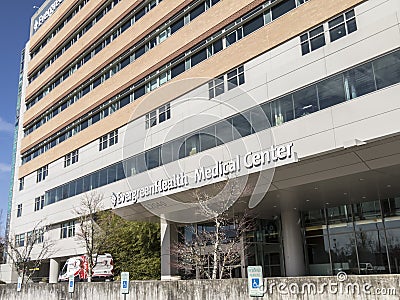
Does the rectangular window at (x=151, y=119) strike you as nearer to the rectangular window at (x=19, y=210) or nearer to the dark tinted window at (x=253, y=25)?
the dark tinted window at (x=253, y=25)

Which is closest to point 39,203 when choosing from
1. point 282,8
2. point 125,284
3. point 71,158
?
point 71,158

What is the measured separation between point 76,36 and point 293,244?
3312 cm

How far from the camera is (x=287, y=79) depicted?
21.1m

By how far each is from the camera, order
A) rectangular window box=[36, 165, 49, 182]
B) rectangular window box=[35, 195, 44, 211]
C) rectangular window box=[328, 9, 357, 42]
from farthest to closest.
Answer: rectangular window box=[36, 165, 49, 182], rectangular window box=[35, 195, 44, 211], rectangular window box=[328, 9, 357, 42]

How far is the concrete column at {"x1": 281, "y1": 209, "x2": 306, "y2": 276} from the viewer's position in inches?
1070

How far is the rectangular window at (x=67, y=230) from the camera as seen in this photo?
40562mm

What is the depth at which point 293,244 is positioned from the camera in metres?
27.5

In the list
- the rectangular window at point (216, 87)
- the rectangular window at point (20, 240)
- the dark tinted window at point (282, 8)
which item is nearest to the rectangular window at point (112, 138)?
the rectangular window at point (216, 87)

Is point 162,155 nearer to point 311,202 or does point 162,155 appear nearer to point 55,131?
point 311,202

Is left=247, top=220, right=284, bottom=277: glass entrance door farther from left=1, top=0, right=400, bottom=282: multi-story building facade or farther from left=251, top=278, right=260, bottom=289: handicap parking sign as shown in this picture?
left=251, top=278, right=260, bottom=289: handicap parking sign

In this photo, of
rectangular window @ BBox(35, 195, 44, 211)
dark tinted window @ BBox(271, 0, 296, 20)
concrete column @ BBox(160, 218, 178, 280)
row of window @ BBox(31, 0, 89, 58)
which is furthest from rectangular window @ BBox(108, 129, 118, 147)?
row of window @ BBox(31, 0, 89, 58)

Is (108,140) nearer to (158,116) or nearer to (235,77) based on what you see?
(158,116)

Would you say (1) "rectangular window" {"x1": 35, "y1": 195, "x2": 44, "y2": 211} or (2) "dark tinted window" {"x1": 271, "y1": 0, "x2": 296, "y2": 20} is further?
(1) "rectangular window" {"x1": 35, "y1": 195, "x2": 44, "y2": 211}

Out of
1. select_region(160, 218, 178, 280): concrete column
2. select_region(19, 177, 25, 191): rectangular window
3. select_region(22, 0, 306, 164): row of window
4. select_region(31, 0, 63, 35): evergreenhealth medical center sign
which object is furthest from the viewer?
Result: select_region(31, 0, 63, 35): evergreenhealth medical center sign
